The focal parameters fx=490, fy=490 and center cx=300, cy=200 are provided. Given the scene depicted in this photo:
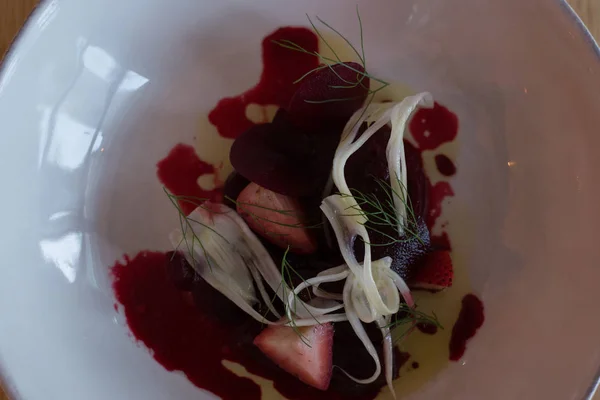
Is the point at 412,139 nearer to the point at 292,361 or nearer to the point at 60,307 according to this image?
the point at 292,361

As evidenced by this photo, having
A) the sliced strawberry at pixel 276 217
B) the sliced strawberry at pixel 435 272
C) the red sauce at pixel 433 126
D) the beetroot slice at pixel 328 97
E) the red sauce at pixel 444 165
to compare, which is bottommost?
the sliced strawberry at pixel 435 272

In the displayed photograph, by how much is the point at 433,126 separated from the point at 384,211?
0.79ft

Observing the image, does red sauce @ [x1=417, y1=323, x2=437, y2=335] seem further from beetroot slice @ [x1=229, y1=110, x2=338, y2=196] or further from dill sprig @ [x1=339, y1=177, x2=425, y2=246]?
beetroot slice @ [x1=229, y1=110, x2=338, y2=196]

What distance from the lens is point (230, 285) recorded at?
0.94 metres

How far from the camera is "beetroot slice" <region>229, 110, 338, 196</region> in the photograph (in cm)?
92

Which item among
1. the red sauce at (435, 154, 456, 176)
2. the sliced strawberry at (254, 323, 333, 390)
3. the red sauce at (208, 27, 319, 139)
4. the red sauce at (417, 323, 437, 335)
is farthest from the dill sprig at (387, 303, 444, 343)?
the red sauce at (208, 27, 319, 139)

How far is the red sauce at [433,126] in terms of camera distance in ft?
3.31

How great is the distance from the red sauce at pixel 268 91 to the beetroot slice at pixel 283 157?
7cm

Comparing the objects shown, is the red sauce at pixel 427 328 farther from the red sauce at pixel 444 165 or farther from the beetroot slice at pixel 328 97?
the beetroot slice at pixel 328 97

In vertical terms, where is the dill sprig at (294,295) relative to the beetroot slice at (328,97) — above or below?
below

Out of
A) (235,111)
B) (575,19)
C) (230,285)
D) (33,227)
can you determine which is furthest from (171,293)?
(575,19)

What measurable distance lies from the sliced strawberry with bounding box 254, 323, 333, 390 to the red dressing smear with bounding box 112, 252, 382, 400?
0.21 ft

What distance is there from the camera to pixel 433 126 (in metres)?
1.01

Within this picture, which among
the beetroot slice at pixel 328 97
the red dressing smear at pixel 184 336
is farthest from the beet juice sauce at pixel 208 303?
the beetroot slice at pixel 328 97
